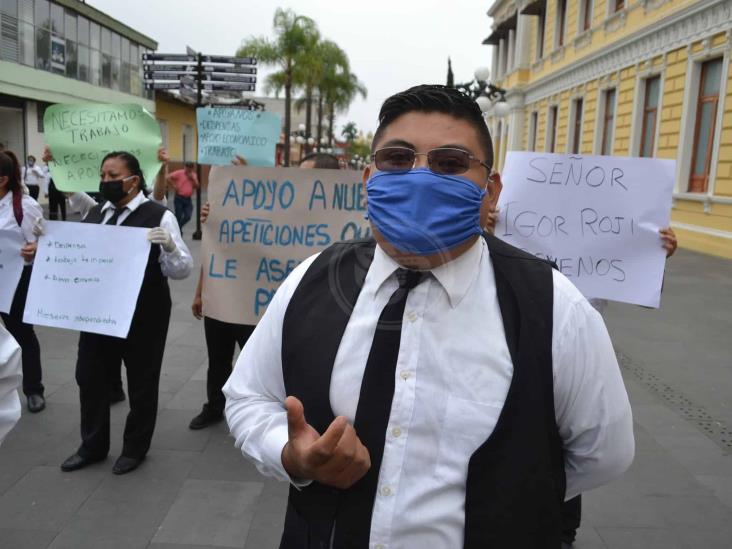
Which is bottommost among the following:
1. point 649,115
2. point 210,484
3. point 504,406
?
point 210,484

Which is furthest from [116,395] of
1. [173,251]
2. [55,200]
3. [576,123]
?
[576,123]

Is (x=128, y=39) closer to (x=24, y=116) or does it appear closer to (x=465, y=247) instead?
(x=24, y=116)

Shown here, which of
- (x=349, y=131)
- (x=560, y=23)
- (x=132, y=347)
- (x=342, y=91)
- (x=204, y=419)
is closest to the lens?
(x=132, y=347)

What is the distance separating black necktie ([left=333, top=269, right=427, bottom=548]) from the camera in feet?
4.49

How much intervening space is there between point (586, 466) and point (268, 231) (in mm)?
2913

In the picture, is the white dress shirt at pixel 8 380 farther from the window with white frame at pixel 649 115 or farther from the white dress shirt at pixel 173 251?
the window with white frame at pixel 649 115

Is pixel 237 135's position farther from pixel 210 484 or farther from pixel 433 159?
pixel 433 159

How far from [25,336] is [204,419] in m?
1.42

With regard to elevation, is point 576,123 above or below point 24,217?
above

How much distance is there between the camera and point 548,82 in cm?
2677

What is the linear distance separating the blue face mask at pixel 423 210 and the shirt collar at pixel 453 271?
4cm

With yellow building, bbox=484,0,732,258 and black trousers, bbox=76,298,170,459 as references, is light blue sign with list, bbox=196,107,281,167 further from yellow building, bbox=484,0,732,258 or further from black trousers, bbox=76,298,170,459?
yellow building, bbox=484,0,732,258

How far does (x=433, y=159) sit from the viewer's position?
56.9 inches

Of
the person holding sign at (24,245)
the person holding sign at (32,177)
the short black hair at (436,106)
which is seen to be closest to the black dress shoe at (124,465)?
the person holding sign at (24,245)
